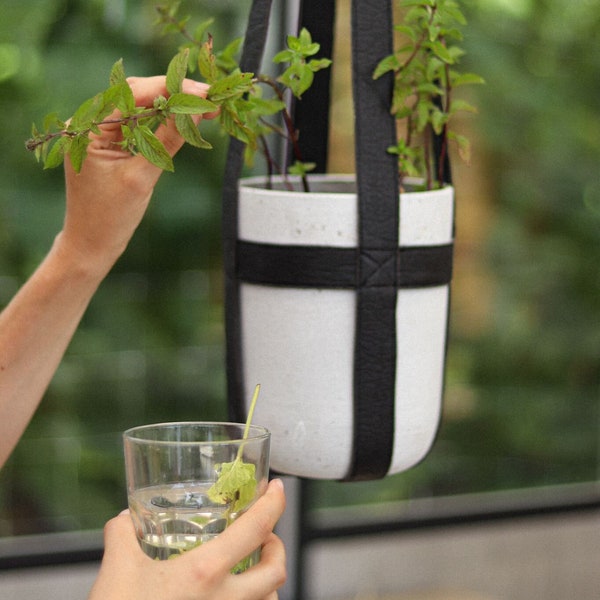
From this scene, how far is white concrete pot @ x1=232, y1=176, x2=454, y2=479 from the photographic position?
0.72m

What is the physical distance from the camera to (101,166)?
2.35 ft

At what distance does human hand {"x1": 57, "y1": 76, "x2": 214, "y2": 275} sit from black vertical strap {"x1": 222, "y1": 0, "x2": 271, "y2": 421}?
57 mm

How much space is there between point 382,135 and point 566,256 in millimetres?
1206

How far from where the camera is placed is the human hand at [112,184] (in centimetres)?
70

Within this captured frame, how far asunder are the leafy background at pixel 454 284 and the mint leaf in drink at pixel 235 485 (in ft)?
3.27

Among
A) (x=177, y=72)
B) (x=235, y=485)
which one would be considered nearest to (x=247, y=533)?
(x=235, y=485)

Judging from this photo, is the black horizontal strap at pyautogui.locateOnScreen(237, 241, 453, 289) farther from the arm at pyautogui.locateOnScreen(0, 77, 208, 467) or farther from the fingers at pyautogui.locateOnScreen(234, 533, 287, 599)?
the fingers at pyautogui.locateOnScreen(234, 533, 287, 599)

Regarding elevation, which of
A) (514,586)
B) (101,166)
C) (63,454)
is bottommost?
(514,586)

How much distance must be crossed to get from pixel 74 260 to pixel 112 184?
11cm

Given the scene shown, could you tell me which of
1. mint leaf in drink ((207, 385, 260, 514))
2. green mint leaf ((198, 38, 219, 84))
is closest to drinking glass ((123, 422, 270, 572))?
mint leaf in drink ((207, 385, 260, 514))

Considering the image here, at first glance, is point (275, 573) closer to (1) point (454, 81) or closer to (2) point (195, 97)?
(2) point (195, 97)

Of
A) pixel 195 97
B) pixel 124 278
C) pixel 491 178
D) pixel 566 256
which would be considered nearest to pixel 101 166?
pixel 195 97

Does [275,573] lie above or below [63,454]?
above

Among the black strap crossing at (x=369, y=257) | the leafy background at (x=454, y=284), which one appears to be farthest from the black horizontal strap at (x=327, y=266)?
the leafy background at (x=454, y=284)
